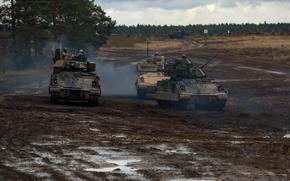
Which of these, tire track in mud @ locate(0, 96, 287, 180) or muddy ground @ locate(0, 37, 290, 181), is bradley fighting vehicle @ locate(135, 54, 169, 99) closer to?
muddy ground @ locate(0, 37, 290, 181)

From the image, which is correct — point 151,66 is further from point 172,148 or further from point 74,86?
point 172,148

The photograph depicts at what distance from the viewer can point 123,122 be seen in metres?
20.5

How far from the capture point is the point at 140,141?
626 inches

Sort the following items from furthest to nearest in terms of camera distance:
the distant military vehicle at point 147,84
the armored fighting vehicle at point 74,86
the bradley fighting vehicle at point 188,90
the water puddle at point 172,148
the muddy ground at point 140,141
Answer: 1. the distant military vehicle at point 147,84
2. the armored fighting vehicle at point 74,86
3. the bradley fighting vehicle at point 188,90
4. the water puddle at point 172,148
5. the muddy ground at point 140,141

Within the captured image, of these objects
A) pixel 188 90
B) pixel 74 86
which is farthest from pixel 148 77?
pixel 188 90

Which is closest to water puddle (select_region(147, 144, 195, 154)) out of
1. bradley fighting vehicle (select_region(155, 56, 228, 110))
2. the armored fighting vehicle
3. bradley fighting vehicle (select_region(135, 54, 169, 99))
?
bradley fighting vehicle (select_region(155, 56, 228, 110))

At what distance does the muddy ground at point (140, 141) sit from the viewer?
38.2 feet

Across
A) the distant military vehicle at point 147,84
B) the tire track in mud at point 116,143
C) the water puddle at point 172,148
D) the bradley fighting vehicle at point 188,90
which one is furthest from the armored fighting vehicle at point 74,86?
the water puddle at point 172,148

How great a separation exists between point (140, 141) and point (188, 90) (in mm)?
10109

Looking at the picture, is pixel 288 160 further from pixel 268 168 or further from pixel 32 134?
pixel 32 134

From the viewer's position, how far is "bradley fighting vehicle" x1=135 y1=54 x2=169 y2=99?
31719 mm

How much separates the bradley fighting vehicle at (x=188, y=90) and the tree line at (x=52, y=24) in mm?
29205

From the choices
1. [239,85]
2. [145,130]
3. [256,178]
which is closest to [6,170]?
[256,178]

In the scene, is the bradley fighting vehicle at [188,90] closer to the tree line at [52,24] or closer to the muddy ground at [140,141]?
the muddy ground at [140,141]
